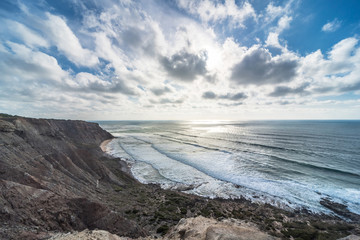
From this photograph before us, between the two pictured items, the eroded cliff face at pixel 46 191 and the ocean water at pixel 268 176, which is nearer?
the eroded cliff face at pixel 46 191

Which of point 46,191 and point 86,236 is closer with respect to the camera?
point 86,236

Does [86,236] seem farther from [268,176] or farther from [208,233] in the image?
[268,176]

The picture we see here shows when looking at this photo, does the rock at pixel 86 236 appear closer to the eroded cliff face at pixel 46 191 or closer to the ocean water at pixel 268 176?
the eroded cliff face at pixel 46 191

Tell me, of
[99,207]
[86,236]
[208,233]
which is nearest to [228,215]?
[208,233]

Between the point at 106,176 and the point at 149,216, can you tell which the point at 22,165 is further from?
the point at 149,216

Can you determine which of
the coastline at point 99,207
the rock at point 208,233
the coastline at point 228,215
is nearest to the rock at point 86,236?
the coastline at point 99,207

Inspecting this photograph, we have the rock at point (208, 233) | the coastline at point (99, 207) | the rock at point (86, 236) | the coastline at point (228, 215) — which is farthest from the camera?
the coastline at point (228, 215)

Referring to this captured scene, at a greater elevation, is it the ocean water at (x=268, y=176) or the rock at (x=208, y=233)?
the rock at (x=208, y=233)

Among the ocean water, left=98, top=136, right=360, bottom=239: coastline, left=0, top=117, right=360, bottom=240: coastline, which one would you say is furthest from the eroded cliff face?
the ocean water
